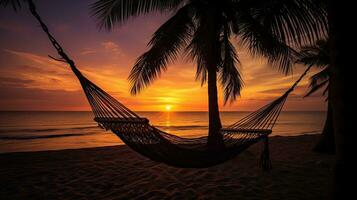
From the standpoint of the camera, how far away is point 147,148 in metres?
2.33

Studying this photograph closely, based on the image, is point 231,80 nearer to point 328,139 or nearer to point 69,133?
point 328,139

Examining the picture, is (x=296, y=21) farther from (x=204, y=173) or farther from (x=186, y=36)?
(x=186, y=36)

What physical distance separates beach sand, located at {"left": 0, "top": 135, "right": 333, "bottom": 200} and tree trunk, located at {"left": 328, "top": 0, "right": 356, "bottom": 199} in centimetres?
123

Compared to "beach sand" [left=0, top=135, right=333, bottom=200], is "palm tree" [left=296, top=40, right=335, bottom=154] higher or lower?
higher

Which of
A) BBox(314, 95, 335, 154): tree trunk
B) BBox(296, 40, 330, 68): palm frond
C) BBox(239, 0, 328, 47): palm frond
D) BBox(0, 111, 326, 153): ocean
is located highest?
BBox(296, 40, 330, 68): palm frond

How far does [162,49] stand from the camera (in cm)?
434

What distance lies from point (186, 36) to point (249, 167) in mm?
2770

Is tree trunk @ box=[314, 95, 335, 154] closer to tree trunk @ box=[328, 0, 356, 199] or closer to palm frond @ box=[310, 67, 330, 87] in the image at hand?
palm frond @ box=[310, 67, 330, 87]

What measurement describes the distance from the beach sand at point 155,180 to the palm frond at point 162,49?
1.61 metres

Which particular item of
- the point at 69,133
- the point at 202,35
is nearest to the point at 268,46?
the point at 202,35

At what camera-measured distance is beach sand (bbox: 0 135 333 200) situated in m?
2.62

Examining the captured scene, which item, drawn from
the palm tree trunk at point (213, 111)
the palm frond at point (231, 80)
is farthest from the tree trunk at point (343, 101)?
the palm frond at point (231, 80)

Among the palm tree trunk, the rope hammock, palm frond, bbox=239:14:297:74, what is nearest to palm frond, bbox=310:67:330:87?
palm frond, bbox=239:14:297:74

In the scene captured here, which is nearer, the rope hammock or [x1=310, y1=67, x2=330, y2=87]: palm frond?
the rope hammock
